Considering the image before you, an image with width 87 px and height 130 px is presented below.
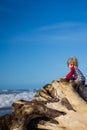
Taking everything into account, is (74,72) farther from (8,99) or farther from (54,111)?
(8,99)

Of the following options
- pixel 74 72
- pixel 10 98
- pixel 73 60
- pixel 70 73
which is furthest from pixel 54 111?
pixel 10 98

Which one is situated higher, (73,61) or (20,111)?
(73,61)

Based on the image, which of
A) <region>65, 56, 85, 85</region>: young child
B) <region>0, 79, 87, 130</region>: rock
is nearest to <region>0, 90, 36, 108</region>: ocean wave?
<region>0, 79, 87, 130</region>: rock

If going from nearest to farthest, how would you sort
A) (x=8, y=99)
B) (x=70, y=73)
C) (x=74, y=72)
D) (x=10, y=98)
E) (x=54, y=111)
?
(x=54, y=111) < (x=70, y=73) < (x=74, y=72) < (x=8, y=99) < (x=10, y=98)

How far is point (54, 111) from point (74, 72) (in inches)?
68.4

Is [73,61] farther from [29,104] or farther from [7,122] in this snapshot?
[7,122]

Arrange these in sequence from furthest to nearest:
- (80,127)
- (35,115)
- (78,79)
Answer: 1. (78,79)
2. (35,115)
3. (80,127)

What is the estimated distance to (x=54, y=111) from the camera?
33.7ft

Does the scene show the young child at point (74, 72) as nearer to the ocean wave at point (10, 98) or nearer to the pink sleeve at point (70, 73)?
the pink sleeve at point (70, 73)

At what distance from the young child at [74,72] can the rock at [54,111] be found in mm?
326

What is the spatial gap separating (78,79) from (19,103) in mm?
2047

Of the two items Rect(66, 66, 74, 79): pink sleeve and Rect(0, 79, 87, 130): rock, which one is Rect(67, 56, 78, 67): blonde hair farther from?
Rect(0, 79, 87, 130): rock

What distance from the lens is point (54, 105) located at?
10469 mm

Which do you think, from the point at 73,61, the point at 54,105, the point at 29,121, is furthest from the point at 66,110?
the point at 73,61
